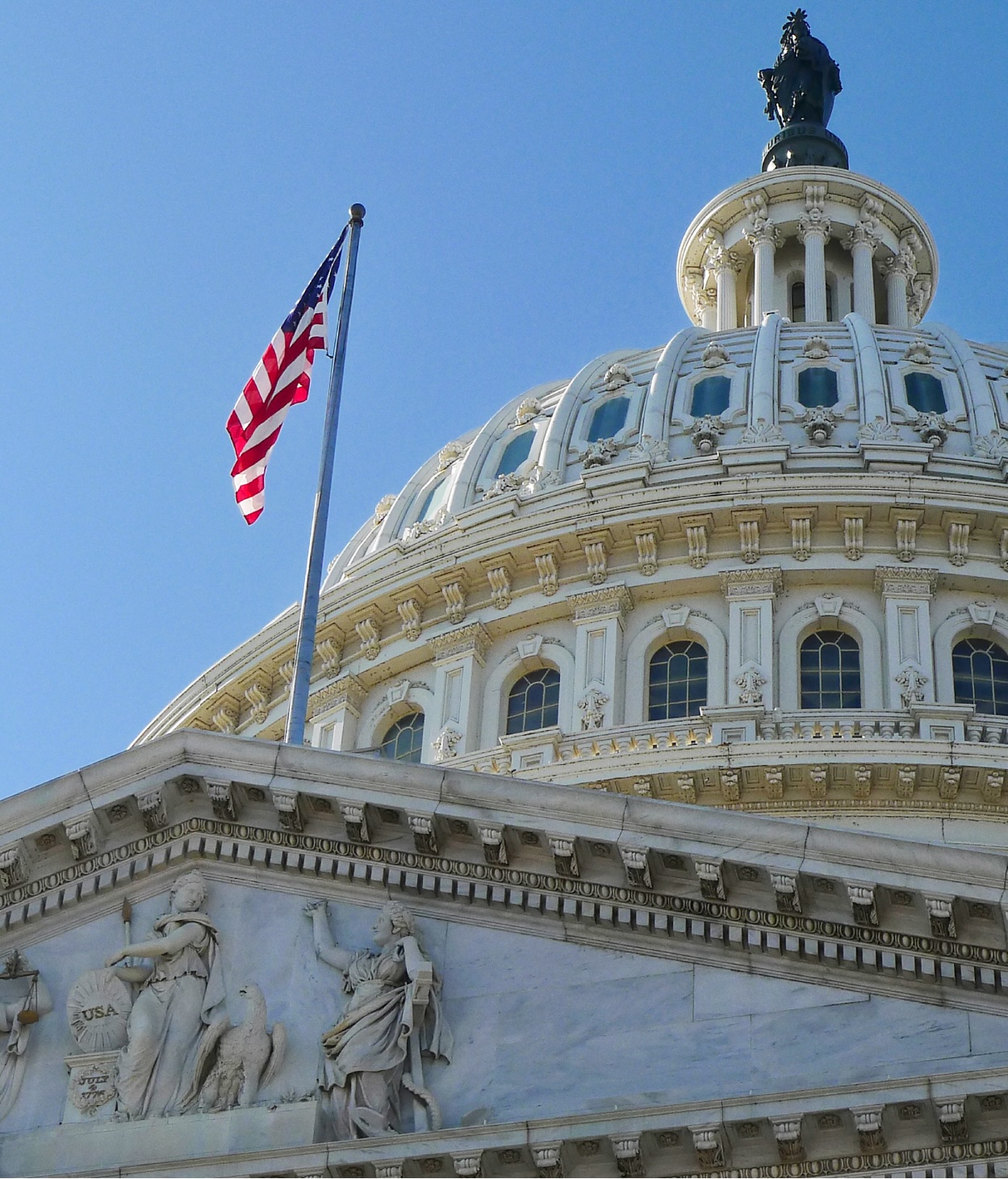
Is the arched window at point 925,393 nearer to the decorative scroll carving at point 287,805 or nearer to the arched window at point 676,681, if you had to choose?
the arched window at point 676,681

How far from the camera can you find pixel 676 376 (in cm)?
6028

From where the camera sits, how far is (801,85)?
83.0 meters

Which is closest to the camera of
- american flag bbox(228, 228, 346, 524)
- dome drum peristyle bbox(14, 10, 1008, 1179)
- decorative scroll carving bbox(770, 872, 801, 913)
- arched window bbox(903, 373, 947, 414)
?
dome drum peristyle bbox(14, 10, 1008, 1179)

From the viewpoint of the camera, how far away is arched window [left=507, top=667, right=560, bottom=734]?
51188 millimetres

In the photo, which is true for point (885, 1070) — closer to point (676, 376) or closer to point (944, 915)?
point (944, 915)

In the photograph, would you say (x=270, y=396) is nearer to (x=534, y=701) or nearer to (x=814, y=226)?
(x=534, y=701)

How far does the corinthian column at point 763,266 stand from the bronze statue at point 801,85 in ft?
31.0

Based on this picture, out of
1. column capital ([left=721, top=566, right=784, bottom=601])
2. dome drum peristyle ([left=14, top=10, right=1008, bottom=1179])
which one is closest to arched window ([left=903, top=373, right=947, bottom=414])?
column capital ([left=721, top=566, right=784, bottom=601])

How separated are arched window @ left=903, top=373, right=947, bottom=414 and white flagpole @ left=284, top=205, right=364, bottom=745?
21936mm

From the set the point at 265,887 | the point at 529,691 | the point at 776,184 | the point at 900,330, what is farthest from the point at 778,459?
the point at 265,887

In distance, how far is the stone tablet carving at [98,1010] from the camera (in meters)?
24.9

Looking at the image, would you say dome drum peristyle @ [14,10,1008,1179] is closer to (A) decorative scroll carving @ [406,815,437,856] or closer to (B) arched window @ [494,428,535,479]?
(A) decorative scroll carving @ [406,815,437,856]

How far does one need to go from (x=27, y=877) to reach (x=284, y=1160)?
15.7 feet

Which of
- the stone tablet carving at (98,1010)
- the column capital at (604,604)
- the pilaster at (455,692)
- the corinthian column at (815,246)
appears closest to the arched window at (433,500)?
the pilaster at (455,692)
